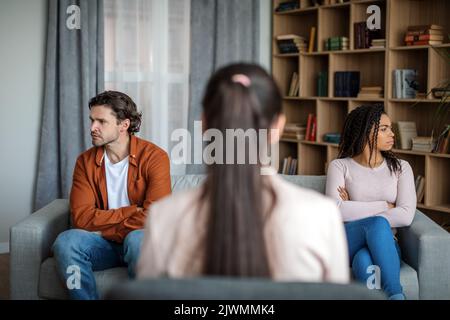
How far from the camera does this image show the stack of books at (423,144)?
164 inches

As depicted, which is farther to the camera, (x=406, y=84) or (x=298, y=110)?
(x=298, y=110)

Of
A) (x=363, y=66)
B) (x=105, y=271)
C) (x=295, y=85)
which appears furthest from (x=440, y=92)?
(x=105, y=271)

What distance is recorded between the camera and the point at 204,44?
5.03 meters

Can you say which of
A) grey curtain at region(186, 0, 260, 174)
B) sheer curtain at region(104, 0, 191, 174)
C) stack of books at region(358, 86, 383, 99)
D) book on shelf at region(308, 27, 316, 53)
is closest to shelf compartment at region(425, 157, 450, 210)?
stack of books at region(358, 86, 383, 99)

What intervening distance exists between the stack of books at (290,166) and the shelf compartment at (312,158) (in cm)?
9

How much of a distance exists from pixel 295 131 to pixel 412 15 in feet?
4.41

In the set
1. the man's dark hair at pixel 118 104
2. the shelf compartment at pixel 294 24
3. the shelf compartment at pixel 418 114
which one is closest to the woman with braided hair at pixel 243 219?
the man's dark hair at pixel 118 104

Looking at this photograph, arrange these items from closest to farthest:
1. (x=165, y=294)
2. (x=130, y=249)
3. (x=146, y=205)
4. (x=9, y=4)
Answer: (x=165, y=294)
(x=130, y=249)
(x=146, y=205)
(x=9, y=4)

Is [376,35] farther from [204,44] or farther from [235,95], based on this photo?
[235,95]

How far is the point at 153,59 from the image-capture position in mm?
4852

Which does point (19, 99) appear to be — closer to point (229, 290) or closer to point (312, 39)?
point (312, 39)

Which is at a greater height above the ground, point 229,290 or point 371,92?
point 371,92
